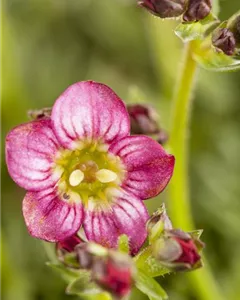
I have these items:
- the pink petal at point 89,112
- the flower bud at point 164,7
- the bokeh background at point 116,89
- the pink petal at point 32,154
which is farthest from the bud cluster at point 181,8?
the bokeh background at point 116,89

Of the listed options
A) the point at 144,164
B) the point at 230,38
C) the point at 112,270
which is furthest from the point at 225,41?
the point at 112,270

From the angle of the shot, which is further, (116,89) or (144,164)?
(116,89)

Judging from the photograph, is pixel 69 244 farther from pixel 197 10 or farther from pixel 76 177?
pixel 197 10

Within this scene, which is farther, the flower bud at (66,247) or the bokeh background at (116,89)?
the bokeh background at (116,89)

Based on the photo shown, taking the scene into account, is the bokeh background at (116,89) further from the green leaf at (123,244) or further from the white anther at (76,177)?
the green leaf at (123,244)

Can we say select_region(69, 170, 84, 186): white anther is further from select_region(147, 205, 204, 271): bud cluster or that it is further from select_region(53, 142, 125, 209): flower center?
select_region(147, 205, 204, 271): bud cluster
